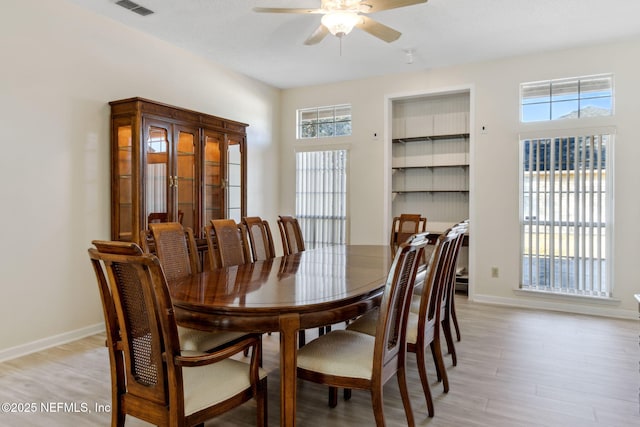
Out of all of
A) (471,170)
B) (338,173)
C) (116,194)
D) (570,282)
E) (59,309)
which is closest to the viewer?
(59,309)

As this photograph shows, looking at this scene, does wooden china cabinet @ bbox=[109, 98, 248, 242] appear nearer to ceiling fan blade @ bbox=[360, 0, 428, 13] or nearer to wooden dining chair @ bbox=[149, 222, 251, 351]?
wooden dining chair @ bbox=[149, 222, 251, 351]

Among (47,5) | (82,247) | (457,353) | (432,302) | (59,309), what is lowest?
(457,353)

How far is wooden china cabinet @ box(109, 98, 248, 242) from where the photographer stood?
3.70 metres

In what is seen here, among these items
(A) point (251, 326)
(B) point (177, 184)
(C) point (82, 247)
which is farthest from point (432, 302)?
(C) point (82, 247)

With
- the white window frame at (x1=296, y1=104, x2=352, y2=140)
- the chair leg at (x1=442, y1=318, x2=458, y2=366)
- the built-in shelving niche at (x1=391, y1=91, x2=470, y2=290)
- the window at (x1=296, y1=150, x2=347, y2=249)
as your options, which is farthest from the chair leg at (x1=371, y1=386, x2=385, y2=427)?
the white window frame at (x1=296, y1=104, x2=352, y2=140)

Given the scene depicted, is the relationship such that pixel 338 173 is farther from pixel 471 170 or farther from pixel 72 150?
pixel 72 150

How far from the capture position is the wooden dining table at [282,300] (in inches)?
69.6

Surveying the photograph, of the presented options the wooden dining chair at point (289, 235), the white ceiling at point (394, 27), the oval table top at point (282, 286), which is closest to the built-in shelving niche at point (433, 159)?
the white ceiling at point (394, 27)

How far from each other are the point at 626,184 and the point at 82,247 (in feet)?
17.5

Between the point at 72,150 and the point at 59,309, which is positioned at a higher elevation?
the point at 72,150

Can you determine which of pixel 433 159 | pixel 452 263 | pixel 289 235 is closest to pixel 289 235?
pixel 289 235

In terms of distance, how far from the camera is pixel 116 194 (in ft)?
12.5

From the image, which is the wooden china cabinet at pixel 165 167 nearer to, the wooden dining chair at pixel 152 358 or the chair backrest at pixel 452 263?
the wooden dining chair at pixel 152 358

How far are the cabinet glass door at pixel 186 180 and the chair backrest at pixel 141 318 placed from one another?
2.54 m
